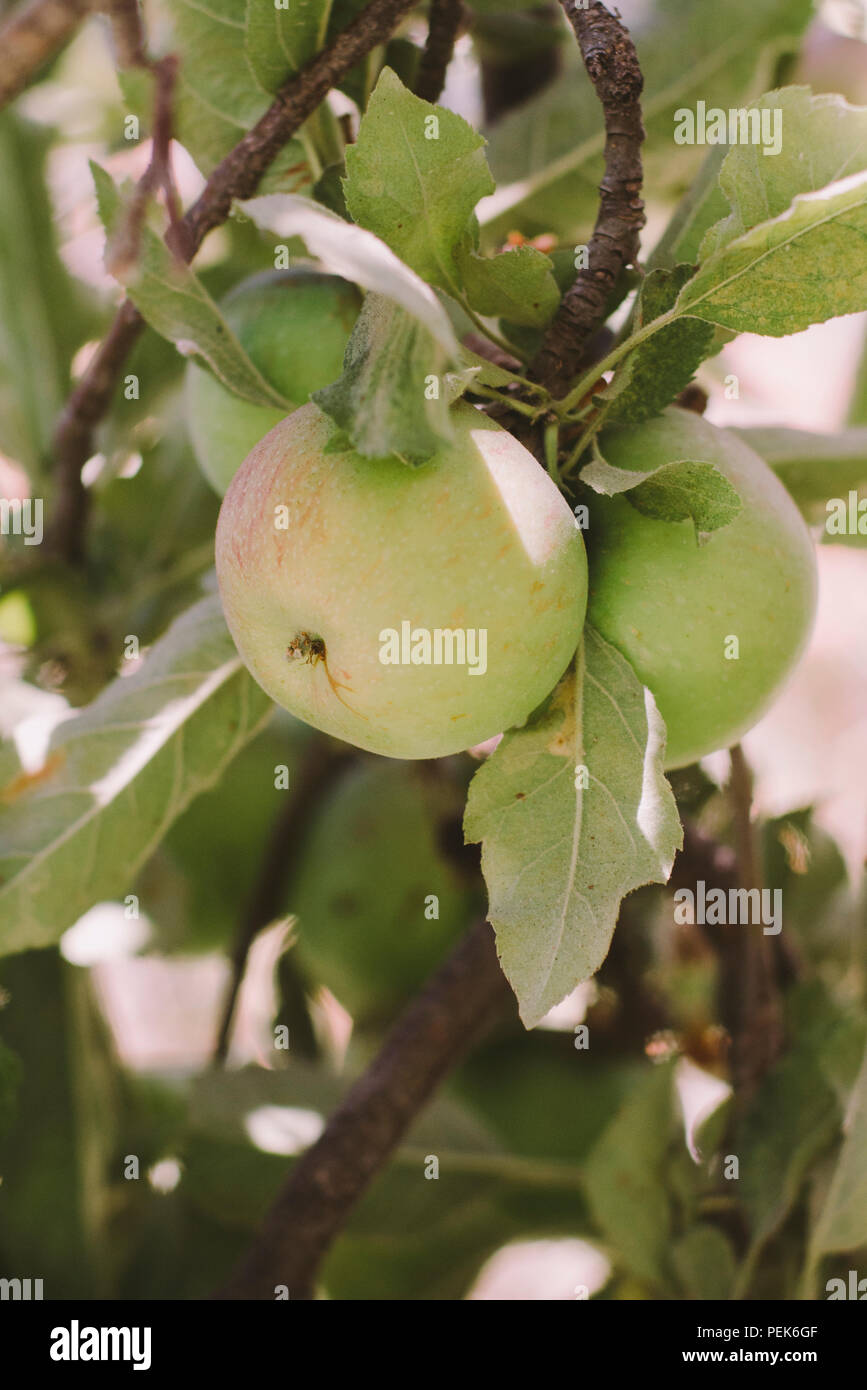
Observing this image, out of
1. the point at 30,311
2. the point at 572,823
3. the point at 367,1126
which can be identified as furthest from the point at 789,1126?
the point at 30,311

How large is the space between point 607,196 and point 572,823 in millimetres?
237

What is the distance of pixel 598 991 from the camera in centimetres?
90

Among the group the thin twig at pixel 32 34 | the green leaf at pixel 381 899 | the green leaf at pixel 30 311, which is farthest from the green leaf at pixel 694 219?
the green leaf at pixel 30 311

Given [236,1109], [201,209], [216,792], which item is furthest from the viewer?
[216,792]

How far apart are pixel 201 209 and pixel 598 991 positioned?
0.63 meters

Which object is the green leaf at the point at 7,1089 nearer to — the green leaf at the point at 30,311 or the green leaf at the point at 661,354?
the green leaf at the point at 661,354

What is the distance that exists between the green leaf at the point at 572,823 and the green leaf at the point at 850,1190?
11.1 inches

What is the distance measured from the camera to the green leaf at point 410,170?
41cm

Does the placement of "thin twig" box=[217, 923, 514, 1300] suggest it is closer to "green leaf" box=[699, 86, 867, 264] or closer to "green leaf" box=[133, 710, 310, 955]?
"green leaf" box=[133, 710, 310, 955]

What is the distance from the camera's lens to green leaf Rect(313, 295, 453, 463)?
0.35 meters

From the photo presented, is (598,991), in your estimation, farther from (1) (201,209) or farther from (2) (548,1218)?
(1) (201,209)

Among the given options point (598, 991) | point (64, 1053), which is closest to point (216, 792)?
point (64, 1053)
